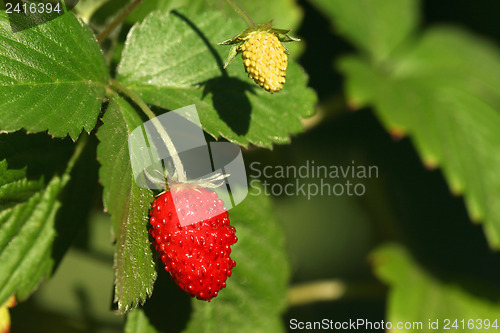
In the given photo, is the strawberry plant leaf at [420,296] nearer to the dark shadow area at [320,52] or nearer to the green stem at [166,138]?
the dark shadow area at [320,52]

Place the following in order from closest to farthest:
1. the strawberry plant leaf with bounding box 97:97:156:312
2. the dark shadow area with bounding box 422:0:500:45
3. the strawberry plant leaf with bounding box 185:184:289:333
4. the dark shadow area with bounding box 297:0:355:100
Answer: the strawberry plant leaf with bounding box 97:97:156:312
the strawberry plant leaf with bounding box 185:184:289:333
the dark shadow area with bounding box 297:0:355:100
the dark shadow area with bounding box 422:0:500:45

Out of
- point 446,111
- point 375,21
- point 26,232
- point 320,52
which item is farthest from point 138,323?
point 375,21

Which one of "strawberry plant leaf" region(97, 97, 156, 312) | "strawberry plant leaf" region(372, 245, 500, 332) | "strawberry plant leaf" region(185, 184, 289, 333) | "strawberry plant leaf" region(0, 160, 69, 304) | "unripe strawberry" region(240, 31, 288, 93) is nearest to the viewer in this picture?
"strawberry plant leaf" region(97, 97, 156, 312)

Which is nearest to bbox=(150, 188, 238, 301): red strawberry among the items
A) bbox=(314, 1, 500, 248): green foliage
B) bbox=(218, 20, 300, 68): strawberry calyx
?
bbox=(218, 20, 300, 68): strawberry calyx

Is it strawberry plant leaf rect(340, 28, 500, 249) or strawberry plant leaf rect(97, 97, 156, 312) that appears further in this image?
strawberry plant leaf rect(340, 28, 500, 249)

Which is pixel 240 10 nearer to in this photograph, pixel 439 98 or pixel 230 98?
pixel 230 98

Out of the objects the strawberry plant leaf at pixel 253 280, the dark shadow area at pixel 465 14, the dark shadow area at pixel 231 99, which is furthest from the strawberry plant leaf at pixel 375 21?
the dark shadow area at pixel 231 99

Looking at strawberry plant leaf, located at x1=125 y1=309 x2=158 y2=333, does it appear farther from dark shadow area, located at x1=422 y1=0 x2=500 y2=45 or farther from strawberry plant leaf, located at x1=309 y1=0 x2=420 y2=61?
dark shadow area, located at x1=422 y1=0 x2=500 y2=45
